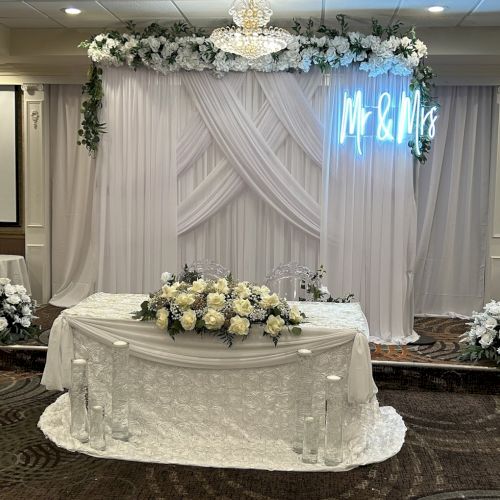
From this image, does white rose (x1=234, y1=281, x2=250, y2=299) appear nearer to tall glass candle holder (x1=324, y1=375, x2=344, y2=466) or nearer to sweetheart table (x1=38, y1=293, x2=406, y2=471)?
sweetheart table (x1=38, y1=293, x2=406, y2=471)

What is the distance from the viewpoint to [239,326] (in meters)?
3.79

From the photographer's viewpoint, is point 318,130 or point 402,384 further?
point 318,130

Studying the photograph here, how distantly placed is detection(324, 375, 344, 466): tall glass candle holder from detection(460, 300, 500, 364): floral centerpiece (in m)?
2.22

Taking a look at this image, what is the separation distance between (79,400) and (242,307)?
1.20 m

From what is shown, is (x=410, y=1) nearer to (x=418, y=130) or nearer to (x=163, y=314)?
(x=418, y=130)

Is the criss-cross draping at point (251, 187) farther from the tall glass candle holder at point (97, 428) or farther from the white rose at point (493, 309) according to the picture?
the tall glass candle holder at point (97, 428)

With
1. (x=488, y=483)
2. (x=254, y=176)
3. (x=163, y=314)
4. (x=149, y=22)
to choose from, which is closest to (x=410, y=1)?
(x=254, y=176)

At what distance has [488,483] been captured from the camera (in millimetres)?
3645

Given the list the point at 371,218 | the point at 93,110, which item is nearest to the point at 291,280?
the point at 371,218

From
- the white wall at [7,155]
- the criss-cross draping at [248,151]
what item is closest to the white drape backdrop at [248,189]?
the criss-cross draping at [248,151]

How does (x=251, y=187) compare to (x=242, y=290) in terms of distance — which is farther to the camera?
(x=251, y=187)

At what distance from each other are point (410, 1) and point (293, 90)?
4.41 feet

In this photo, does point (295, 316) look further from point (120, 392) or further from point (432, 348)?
point (432, 348)

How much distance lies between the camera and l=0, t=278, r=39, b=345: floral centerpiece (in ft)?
19.3
